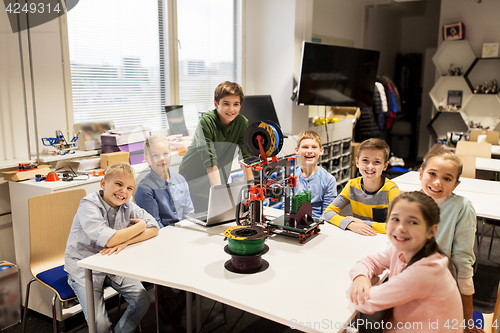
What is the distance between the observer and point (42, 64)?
2830 millimetres

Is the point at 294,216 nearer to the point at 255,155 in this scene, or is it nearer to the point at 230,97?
the point at 255,155

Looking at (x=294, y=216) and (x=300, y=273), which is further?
(x=294, y=216)

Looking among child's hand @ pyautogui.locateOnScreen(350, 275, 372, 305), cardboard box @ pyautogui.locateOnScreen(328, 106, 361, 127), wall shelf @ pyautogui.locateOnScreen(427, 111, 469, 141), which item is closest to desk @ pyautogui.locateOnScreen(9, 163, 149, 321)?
child's hand @ pyautogui.locateOnScreen(350, 275, 372, 305)

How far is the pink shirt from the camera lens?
1.22 meters

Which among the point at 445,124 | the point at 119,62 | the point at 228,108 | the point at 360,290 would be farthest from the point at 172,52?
the point at 445,124

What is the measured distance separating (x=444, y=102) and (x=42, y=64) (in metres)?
6.34

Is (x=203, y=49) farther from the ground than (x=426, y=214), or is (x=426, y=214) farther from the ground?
(x=203, y=49)

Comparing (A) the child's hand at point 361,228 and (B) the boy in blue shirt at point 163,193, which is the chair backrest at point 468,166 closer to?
(A) the child's hand at point 361,228

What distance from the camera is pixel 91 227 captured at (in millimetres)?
1826

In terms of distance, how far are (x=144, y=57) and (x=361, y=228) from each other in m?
2.74

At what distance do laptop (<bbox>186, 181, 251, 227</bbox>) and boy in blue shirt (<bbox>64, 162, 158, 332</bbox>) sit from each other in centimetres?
28

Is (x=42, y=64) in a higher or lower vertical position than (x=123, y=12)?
lower

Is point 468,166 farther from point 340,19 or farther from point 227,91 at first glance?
point 340,19

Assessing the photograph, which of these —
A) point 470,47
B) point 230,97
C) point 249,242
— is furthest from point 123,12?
point 470,47
